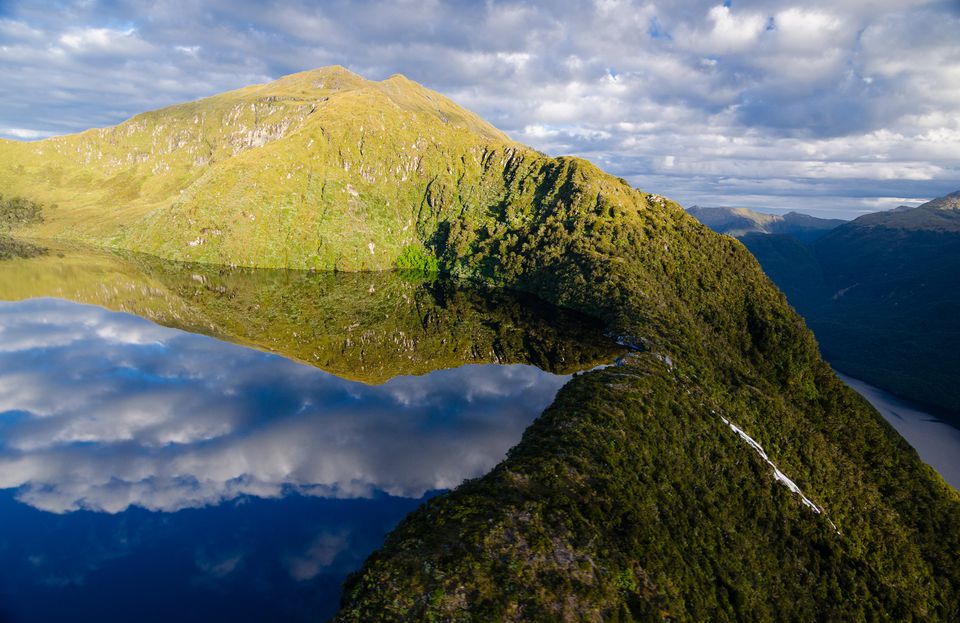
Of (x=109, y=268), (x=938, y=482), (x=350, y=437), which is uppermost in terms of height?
(x=109, y=268)

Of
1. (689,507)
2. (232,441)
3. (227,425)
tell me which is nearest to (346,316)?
(227,425)

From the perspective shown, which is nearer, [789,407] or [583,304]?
[789,407]

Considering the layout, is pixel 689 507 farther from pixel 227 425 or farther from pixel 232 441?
pixel 227 425

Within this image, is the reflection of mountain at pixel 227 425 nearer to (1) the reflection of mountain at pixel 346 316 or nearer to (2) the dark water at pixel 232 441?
(2) the dark water at pixel 232 441

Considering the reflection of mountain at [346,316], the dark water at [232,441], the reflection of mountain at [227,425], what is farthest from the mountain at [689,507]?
the reflection of mountain at [346,316]

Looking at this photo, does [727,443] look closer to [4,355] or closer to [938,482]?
[938,482]

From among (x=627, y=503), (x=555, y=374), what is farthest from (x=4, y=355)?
(x=627, y=503)

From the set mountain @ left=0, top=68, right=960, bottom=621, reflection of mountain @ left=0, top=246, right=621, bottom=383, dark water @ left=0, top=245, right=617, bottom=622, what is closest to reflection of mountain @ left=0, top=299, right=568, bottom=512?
dark water @ left=0, top=245, right=617, bottom=622
